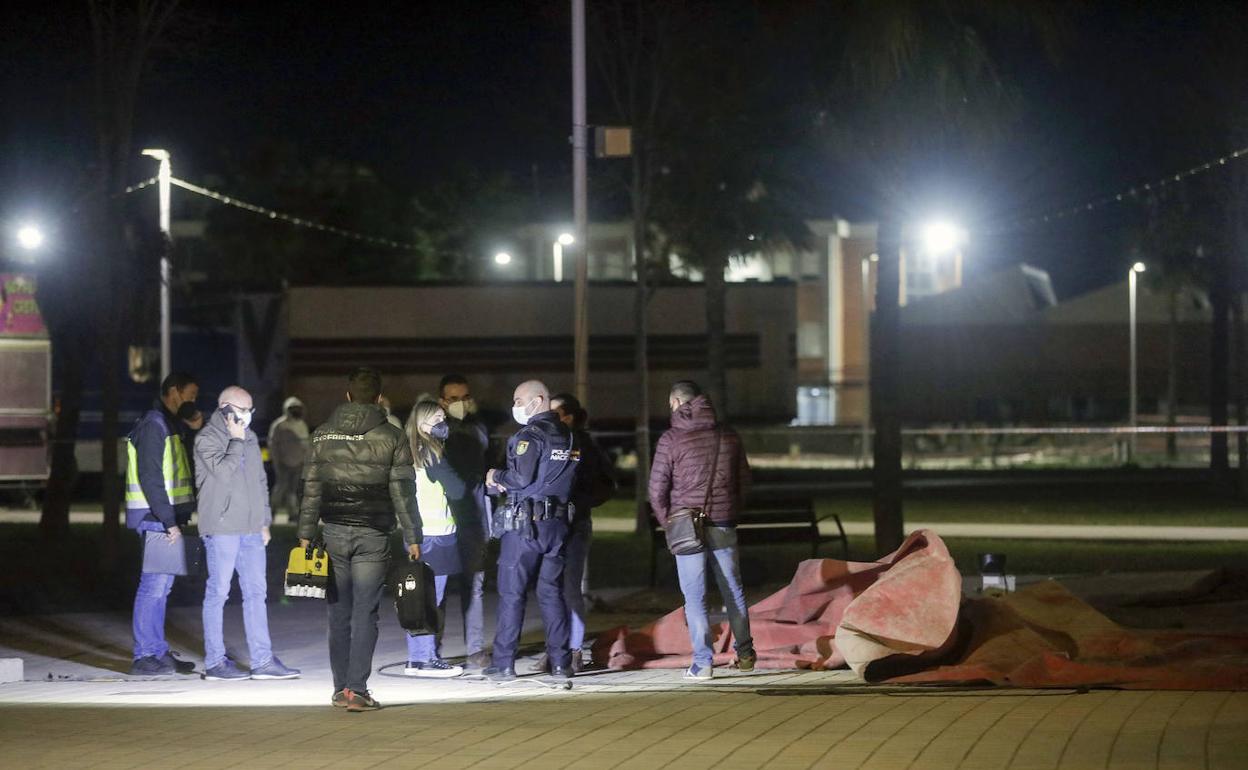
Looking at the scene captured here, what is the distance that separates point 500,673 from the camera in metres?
11.1

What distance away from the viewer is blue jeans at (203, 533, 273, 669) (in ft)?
36.8

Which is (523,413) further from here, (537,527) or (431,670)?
(431,670)

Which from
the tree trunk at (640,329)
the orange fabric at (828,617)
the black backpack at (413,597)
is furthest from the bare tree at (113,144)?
the black backpack at (413,597)

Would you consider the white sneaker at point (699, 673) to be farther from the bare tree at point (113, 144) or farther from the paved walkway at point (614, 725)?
the bare tree at point (113, 144)

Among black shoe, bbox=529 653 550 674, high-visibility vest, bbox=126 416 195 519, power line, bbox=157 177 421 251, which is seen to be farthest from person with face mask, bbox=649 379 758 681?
power line, bbox=157 177 421 251

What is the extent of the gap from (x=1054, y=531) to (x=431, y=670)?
1441cm

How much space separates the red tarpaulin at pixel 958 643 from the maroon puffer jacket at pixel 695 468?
39.7 inches

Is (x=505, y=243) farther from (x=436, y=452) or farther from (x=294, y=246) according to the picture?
(x=436, y=452)

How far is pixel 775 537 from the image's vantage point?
17516 millimetres

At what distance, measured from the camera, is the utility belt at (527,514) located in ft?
35.6

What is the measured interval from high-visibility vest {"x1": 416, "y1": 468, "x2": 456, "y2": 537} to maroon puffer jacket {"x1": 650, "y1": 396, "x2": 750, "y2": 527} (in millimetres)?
1385

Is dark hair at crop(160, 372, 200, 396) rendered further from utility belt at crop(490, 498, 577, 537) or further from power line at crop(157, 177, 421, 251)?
power line at crop(157, 177, 421, 251)

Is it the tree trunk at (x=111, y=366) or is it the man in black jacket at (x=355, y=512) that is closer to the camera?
the man in black jacket at (x=355, y=512)

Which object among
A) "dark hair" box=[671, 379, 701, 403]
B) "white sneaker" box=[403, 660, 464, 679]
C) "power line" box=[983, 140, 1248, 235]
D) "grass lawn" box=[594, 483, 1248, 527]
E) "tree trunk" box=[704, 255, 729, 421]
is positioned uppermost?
"power line" box=[983, 140, 1248, 235]
